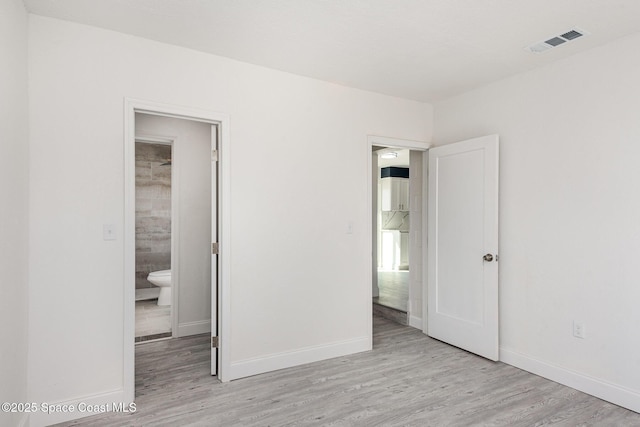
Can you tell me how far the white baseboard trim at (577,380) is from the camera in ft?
8.41

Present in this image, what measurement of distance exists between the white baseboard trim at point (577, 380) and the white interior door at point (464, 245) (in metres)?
0.18

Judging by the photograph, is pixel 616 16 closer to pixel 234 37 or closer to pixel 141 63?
pixel 234 37

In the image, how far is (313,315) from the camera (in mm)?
3402

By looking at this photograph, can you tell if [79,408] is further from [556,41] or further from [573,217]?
[556,41]

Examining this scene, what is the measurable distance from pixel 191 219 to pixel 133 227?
1599 mm

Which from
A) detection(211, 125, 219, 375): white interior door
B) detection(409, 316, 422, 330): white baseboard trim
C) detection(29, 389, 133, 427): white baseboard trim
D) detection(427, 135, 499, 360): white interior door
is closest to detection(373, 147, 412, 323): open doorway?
detection(409, 316, 422, 330): white baseboard trim

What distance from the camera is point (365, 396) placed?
8.93 ft

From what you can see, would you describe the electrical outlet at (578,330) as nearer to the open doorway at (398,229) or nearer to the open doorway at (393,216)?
the open doorway at (398,229)

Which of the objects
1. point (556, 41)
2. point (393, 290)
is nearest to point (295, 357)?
point (556, 41)

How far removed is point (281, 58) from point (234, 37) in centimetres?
Result: 45

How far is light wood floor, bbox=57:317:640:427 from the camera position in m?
2.41

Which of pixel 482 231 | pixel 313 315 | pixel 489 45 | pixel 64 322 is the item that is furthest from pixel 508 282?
pixel 64 322

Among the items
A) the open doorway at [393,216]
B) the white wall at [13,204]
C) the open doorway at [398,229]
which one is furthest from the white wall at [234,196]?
the open doorway at [393,216]

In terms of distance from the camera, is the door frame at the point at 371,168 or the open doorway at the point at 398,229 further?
the open doorway at the point at 398,229
